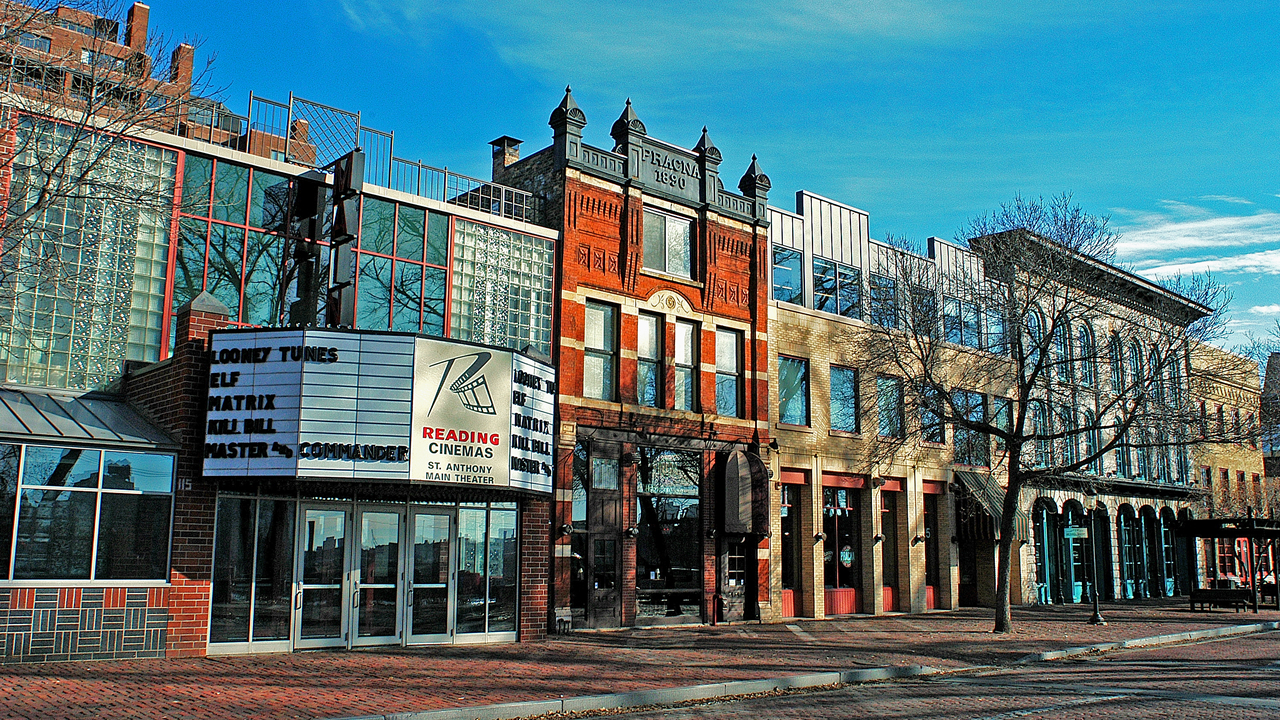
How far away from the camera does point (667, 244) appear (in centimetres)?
2570

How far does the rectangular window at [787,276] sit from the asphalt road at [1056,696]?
13025mm

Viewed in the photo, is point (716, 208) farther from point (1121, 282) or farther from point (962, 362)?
point (1121, 282)

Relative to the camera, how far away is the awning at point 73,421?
14875 millimetres

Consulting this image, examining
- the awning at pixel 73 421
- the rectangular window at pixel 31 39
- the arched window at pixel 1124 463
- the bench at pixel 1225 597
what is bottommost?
the bench at pixel 1225 597

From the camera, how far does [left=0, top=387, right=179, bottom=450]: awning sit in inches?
586

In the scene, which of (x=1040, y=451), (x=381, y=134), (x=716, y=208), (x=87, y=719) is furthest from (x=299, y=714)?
(x=1040, y=451)

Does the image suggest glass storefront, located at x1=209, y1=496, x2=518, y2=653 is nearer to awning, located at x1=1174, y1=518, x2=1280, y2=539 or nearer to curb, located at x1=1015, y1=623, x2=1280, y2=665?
curb, located at x1=1015, y1=623, x2=1280, y2=665

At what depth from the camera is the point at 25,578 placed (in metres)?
14.7

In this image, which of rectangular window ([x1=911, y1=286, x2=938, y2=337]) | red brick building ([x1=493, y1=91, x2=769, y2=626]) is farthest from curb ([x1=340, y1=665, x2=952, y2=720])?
rectangular window ([x1=911, y1=286, x2=938, y2=337])

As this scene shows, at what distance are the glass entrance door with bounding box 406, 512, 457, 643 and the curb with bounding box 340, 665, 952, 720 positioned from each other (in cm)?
630

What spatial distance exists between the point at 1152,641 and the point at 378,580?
16.6 m

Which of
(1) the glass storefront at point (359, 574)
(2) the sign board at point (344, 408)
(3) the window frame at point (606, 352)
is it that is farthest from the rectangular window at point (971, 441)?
(2) the sign board at point (344, 408)

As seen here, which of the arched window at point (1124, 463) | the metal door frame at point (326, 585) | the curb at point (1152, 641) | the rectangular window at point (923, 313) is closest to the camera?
the metal door frame at point (326, 585)

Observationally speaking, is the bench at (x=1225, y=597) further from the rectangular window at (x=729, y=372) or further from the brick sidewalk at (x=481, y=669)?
the rectangular window at (x=729, y=372)
